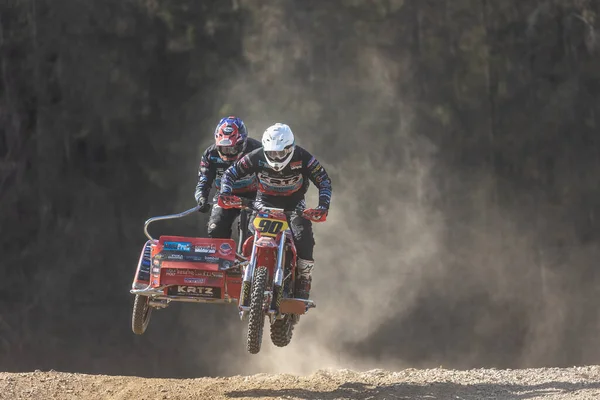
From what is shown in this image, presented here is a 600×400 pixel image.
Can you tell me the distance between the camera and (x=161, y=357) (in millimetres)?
22406

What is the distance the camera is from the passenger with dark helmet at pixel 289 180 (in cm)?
1120

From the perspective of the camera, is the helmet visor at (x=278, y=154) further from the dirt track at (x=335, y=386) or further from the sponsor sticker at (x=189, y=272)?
the dirt track at (x=335, y=386)

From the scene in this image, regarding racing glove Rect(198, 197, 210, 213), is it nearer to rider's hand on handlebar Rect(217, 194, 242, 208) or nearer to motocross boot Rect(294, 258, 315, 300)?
rider's hand on handlebar Rect(217, 194, 242, 208)

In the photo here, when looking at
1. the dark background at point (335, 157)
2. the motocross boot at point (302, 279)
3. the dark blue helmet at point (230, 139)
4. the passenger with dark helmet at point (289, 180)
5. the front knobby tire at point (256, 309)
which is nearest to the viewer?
the front knobby tire at point (256, 309)

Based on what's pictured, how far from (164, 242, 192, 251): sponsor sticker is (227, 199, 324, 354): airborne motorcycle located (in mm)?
697

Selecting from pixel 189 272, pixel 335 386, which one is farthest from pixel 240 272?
pixel 335 386

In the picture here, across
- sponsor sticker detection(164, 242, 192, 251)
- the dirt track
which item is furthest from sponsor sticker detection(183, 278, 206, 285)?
the dirt track

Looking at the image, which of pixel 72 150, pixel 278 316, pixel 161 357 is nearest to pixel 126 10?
pixel 72 150

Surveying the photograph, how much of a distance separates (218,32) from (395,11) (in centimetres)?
415

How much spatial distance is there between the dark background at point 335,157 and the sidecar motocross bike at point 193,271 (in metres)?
10.2

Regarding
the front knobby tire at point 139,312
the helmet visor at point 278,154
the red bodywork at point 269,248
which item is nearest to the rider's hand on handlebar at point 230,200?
the red bodywork at point 269,248

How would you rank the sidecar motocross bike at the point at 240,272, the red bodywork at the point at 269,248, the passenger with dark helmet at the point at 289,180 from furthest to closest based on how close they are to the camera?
1. the passenger with dark helmet at the point at 289,180
2. the red bodywork at the point at 269,248
3. the sidecar motocross bike at the point at 240,272

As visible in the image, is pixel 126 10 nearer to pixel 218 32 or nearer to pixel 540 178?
pixel 218 32

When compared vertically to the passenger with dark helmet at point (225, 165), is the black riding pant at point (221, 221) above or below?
below
